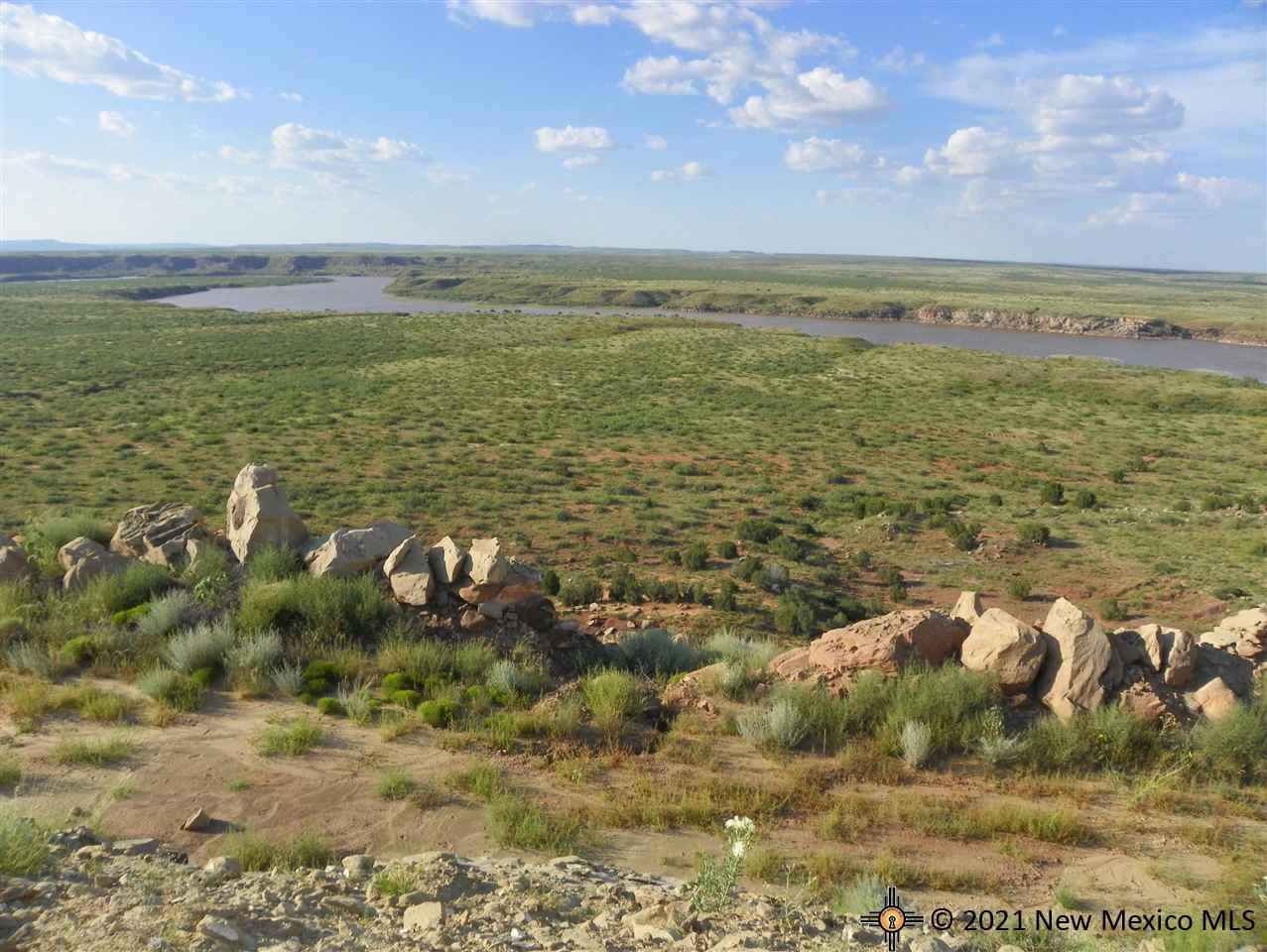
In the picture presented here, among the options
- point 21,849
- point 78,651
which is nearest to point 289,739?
point 21,849

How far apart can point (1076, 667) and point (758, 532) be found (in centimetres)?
1160

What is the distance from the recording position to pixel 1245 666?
795 cm

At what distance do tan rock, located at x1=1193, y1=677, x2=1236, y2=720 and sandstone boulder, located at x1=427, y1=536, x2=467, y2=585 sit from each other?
305 inches

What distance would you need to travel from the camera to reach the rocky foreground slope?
13.2ft

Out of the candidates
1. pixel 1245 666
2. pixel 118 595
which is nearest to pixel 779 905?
pixel 1245 666

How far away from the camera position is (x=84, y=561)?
9734 mm

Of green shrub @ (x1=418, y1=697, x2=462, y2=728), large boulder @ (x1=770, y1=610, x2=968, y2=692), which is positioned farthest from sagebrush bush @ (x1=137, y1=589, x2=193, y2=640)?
large boulder @ (x1=770, y1=610, x2=968, y2=692)

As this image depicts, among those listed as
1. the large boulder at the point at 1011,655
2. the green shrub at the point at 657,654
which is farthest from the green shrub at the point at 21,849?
the large boulder at the point at 1011,655

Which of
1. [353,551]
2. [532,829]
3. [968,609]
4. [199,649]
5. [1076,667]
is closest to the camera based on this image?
[532,829]

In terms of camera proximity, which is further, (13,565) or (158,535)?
(158,535)

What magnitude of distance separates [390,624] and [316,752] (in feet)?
7.85

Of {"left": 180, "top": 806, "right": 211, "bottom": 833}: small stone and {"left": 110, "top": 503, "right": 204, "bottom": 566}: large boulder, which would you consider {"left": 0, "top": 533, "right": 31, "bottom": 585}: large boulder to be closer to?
{"left": 110, "top": 503, "right": 204, "bottom": 566}: large boulder

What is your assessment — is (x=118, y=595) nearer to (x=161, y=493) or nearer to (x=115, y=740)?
(x=115, y=740)

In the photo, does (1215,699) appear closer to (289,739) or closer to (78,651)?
(289,739)
